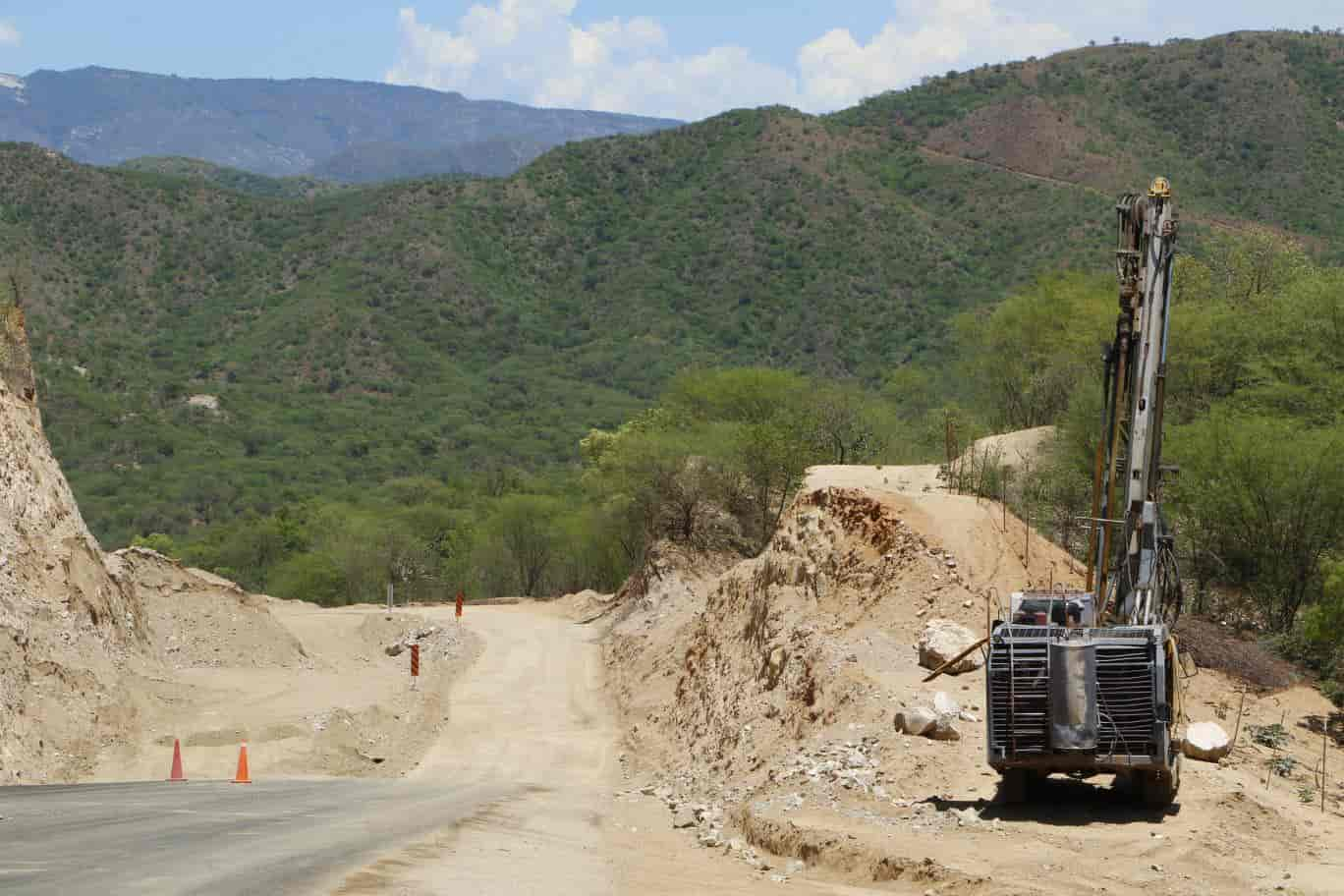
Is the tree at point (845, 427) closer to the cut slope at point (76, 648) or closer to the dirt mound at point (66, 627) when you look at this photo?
the dirt mound at point (66, 627)

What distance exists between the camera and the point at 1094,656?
16938 millimetres

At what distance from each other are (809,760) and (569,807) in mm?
3852

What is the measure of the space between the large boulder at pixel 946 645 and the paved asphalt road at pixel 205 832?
22.7 ft

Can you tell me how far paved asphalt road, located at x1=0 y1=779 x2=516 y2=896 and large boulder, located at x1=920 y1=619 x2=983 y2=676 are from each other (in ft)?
22.7

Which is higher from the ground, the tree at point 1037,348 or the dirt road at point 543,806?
the tree at point 1037,348

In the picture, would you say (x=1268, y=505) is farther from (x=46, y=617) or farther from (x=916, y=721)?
(x=46, y=617)

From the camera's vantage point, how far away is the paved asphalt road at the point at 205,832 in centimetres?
1333

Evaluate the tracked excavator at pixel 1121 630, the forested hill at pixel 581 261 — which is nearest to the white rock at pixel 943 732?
the tracked excavator at pixel 1121 630

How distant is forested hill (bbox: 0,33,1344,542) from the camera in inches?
4220

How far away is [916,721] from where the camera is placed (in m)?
20.8

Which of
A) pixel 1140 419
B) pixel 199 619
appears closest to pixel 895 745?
pixel 1140 419

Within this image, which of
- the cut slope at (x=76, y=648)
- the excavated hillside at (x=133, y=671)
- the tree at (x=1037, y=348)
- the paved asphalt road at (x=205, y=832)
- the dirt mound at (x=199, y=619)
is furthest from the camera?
the tree at (x=1037, y=348)

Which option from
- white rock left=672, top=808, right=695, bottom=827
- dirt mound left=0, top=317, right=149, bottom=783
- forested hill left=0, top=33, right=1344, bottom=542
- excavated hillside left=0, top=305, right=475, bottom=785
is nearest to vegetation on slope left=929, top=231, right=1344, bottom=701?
white rock left=672, top=808, right=695, bottom=827

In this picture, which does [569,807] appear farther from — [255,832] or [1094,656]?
[1094,656]
